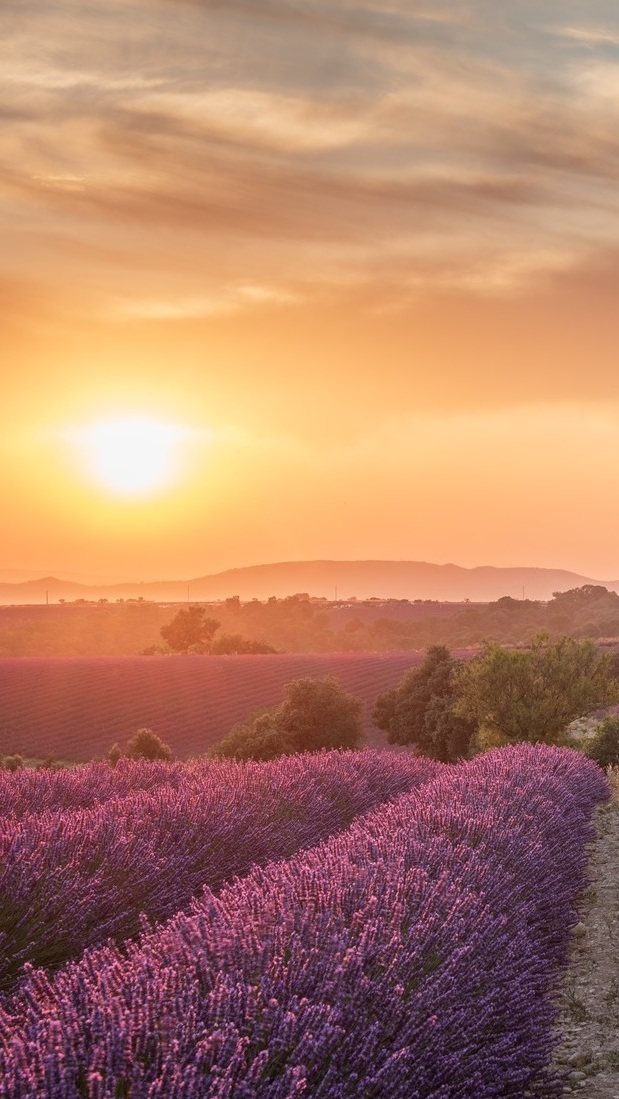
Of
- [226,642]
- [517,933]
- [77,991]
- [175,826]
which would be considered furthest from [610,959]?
[226,642]

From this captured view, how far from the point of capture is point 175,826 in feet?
25.2

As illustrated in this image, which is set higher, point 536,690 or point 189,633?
point 189,633

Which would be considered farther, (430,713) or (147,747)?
(430,713)

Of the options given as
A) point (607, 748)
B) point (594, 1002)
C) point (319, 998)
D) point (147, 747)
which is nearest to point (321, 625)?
point (147, 747)

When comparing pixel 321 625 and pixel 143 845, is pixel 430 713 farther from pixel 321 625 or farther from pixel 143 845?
pixel 321 625

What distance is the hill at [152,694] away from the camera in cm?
3603

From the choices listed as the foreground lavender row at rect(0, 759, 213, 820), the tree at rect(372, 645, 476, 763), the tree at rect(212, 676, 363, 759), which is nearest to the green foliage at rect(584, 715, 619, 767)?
the tree at rect(372, 645, 476, 763)

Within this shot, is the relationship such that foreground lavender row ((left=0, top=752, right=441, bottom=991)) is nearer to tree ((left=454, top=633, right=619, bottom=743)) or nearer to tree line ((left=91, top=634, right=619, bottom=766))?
tree line ((left=91, top=634, right=619, bottom=766))

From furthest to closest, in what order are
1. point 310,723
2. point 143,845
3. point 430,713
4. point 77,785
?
point 310,723 < point 430,713 < point 77,785 < point 143,845

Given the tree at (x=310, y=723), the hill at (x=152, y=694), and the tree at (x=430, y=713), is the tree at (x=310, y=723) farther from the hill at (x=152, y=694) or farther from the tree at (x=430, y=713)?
the hill at (x=152, y=694)

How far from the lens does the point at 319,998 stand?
3551 mm

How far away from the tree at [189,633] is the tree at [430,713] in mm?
40112

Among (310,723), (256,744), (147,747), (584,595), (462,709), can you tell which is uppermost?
(584,595)

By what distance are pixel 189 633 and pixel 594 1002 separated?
62.3 meters
